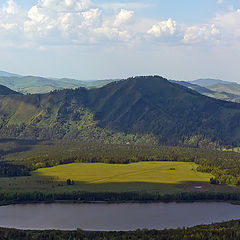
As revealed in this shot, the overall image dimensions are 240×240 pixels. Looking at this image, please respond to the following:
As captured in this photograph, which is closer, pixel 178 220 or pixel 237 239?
pixel 237 239

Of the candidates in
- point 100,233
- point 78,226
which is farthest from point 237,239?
point 78,226

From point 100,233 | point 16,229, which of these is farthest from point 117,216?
point 16,229

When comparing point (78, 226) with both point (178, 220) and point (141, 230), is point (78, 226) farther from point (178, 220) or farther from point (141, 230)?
point (178, 220)

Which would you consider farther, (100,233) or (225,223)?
(225,223)

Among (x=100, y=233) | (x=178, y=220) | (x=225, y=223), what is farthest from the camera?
(x=178, y=220)

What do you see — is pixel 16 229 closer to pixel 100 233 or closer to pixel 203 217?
pixel 100 233

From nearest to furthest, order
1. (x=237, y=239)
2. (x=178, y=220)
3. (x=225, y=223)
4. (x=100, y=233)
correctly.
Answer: (x=237, y=239) → (x=100, y=233) → (x=225, y=223) → (x=178, y=220)
